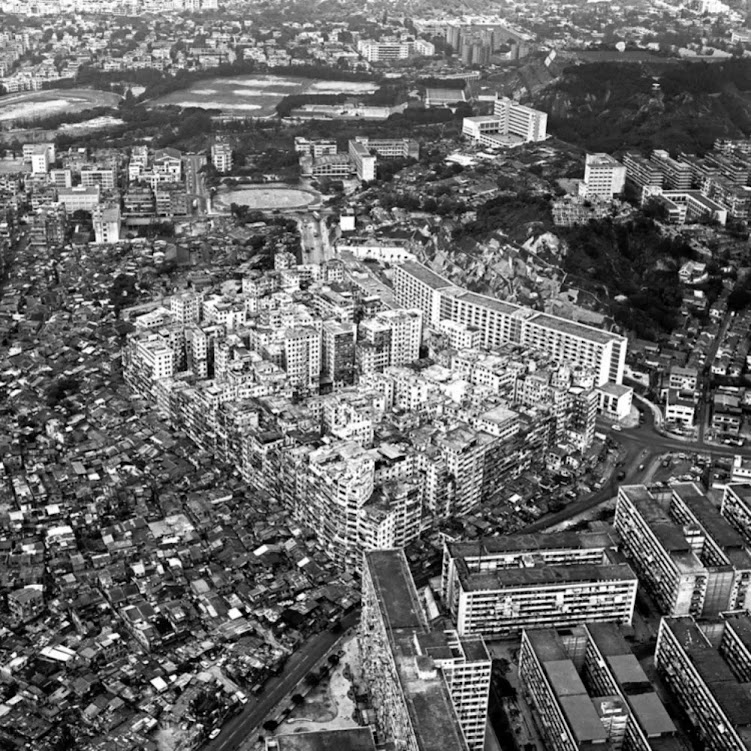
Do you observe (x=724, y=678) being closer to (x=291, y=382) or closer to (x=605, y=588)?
(x=605, y=588)

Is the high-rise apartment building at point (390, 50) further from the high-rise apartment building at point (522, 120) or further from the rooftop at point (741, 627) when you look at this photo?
the rooftop at point (741, 627)

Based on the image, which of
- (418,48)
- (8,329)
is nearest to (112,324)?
(8,329)

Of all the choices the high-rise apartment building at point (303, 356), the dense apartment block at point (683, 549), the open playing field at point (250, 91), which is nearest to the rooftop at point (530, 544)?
the dense apartment block at point (683, 549)

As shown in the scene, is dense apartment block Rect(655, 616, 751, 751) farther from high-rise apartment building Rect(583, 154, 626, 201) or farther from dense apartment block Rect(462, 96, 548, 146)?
dense apartment block Rect(462, 96, 548, 146)

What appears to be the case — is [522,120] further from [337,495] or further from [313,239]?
[337,495]

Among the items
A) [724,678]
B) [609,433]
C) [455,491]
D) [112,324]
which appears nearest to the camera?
[724,678]

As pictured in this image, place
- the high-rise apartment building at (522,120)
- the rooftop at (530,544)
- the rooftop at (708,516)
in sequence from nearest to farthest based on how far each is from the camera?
1. the rooftop at (530,544)
2. the rooftop at (708,516)
3. the high-rise apartment building at (522,120)
